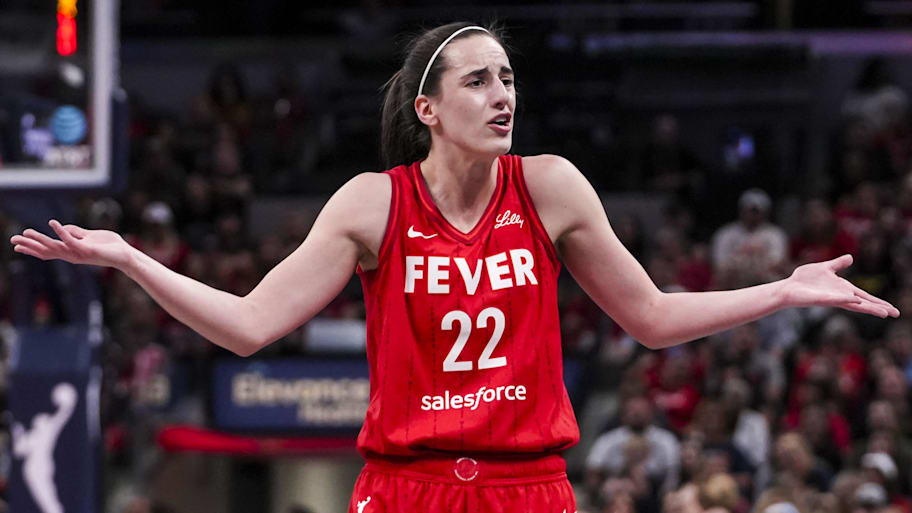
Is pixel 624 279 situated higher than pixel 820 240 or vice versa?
pixel 624 279

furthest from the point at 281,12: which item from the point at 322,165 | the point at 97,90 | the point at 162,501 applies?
the point at 97,90

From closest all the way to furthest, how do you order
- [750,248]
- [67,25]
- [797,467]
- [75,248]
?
[75,248] → [67,25] → [797,467] → [750,248]

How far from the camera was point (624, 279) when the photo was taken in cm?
384

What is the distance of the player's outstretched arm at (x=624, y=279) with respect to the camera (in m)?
3.71

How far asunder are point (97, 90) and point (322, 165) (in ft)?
25.1

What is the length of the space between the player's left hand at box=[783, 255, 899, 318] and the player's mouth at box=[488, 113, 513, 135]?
2.70ft

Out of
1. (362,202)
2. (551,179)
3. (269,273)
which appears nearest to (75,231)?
(269,273)

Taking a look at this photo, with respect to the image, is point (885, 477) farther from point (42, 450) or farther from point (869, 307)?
point (869, 307)

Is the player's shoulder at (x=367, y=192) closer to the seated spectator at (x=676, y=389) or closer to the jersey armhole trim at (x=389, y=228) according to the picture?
the jersey armhole trim at (x=389, y=228)

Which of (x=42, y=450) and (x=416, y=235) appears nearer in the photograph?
(x=416, y=235)

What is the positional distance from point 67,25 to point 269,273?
149 inches

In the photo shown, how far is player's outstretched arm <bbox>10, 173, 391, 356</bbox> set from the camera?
3.48 metres

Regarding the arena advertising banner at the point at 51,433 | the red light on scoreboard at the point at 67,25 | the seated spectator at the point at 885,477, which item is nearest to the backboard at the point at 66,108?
the red light on scoreboard at the point at 67,25

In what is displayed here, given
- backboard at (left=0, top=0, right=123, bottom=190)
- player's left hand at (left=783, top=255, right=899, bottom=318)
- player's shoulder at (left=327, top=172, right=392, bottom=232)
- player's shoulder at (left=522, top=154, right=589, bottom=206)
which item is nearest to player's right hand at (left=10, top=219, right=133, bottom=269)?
player's shoulder at (left=327, top=172, right=392, bottom=232)
